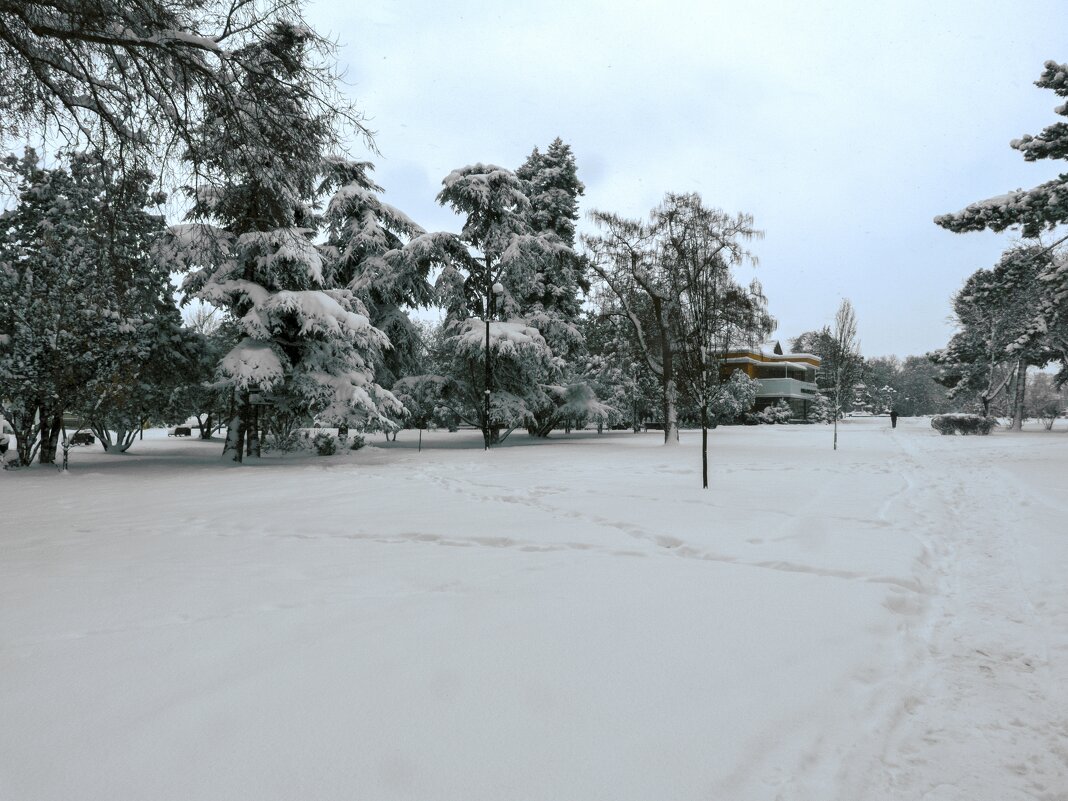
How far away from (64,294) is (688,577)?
1514 centimetres

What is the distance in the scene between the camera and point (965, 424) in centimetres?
2756

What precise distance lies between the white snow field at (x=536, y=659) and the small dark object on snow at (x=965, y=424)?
25443mm

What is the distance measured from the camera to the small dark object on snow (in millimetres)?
27375

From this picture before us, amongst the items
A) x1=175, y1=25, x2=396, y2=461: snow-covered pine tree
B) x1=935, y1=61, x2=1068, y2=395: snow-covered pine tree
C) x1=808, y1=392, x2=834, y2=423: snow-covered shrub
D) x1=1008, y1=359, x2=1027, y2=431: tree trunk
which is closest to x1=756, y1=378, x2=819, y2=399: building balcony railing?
x1=808, y1=392, x2=834, y2=423: snow-covered shrub

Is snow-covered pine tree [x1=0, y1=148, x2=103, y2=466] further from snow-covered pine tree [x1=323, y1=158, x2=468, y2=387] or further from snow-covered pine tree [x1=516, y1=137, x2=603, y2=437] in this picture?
snow-covered pine tree [x1=516, y1=137, x2=603, y2=437]

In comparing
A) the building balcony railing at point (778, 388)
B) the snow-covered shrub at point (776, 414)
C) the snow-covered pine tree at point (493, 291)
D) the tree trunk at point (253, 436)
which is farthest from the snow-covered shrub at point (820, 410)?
the tree trunk at point (253, 436)

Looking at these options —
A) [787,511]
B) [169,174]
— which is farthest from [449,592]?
[169,174]

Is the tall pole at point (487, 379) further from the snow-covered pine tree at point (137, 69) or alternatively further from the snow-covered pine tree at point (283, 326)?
the snow-covered pine tree at point (137, 69)

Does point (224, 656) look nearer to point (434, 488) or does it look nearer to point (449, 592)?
point (449, 592)

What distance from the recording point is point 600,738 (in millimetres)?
2277

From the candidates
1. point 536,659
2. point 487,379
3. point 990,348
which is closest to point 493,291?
point 487,379

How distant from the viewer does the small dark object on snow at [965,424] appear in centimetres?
2738

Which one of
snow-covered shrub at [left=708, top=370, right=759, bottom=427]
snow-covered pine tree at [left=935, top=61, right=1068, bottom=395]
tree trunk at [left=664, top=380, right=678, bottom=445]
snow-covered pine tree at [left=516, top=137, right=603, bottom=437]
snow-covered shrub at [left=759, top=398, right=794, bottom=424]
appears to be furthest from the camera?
snow-covered shrub at [left=759, top=398, right=794, bottom=424]

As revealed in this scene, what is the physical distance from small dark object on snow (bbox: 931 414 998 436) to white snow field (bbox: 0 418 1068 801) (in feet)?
83.5
